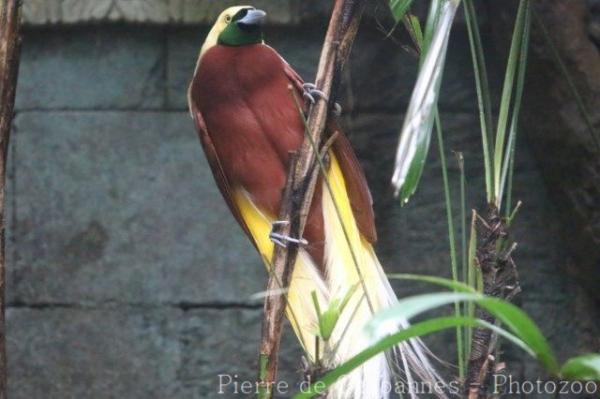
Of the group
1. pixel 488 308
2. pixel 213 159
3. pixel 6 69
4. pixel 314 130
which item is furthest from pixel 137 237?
pixel 488 308

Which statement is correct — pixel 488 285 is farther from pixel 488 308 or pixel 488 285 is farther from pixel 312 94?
pixel 312 94

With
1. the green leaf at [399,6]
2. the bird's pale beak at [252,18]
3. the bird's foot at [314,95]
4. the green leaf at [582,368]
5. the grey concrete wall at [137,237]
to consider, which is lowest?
the grey concrete wall at [137,237]

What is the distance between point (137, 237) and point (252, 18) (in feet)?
3.13

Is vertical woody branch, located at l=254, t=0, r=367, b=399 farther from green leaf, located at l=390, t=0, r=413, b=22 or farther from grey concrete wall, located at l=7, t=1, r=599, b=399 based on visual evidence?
grey concrete wall, located at l=7, t=1, r=599, b=399

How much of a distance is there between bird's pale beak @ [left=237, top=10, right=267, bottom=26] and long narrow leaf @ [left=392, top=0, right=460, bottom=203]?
2.03ft

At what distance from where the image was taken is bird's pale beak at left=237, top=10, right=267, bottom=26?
1772 mm

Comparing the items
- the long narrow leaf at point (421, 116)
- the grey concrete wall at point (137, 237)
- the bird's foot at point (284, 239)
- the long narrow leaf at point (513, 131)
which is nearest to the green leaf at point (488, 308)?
the long narrow leaf at point (421, 116)

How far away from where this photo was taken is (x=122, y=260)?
8.48ft

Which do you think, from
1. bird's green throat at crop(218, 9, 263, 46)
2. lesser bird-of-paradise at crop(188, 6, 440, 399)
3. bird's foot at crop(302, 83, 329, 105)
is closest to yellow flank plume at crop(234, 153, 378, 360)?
lesser bird-of-paradise at crop(188, 6, 440, 399)

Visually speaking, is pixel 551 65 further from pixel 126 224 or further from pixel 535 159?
pixel 126 224

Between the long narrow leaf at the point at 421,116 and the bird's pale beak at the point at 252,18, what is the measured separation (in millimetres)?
618

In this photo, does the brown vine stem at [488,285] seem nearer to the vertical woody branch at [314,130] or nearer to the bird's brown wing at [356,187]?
the vertical woody branch at [314,130]

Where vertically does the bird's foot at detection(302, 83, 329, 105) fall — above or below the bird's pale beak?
below

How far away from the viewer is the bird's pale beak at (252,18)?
177 cm
